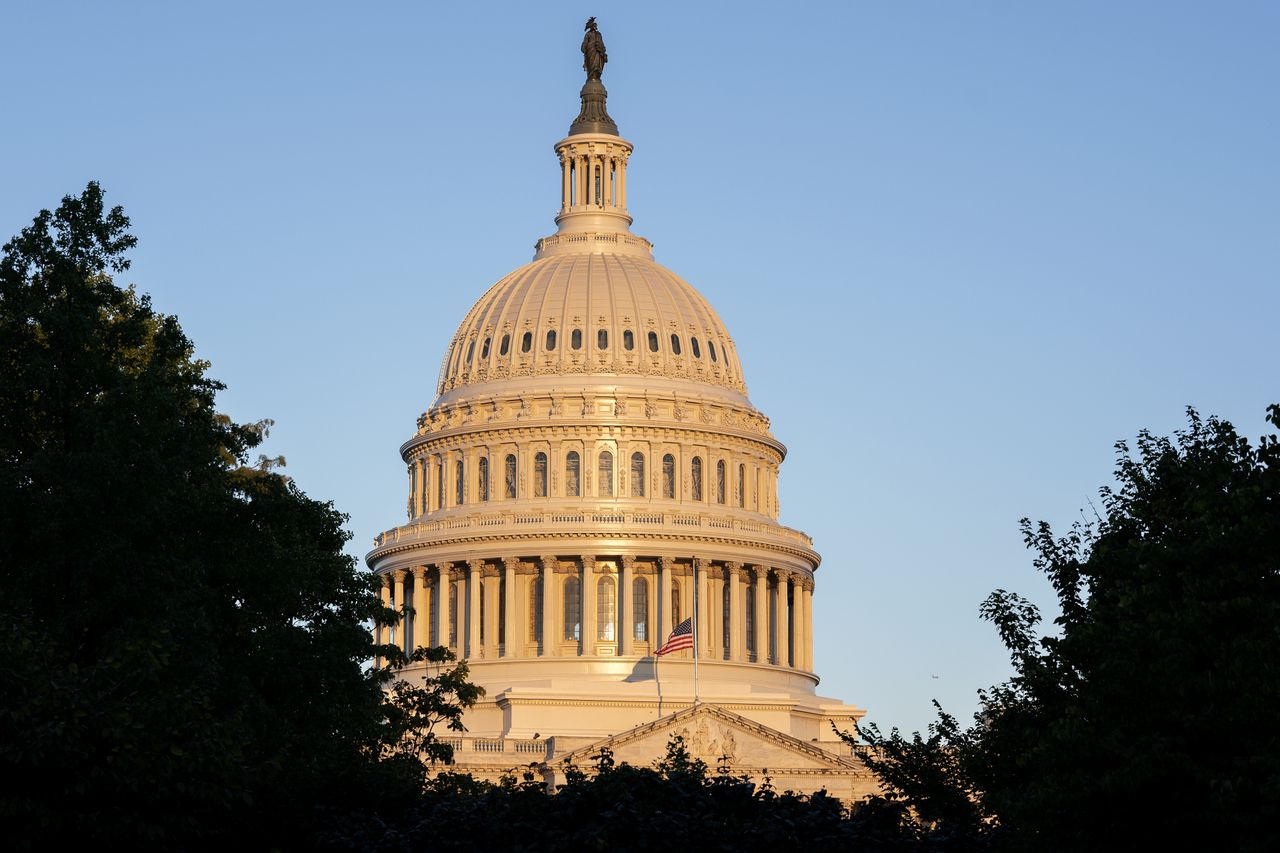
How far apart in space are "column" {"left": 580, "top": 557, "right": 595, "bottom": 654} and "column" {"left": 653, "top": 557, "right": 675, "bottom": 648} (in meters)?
3.39

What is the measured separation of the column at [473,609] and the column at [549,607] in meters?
3.67

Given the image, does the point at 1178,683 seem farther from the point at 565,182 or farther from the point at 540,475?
the point at 565,182

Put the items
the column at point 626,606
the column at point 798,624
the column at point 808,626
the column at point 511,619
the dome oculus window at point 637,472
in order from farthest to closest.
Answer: the column at point 808,626 → the column at point 798,624 → the dome oculus window at point 637,472 → the column at point 511,619 → the column at point 626,606

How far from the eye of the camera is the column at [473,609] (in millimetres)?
135875

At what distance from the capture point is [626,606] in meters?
135

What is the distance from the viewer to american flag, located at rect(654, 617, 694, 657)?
121m

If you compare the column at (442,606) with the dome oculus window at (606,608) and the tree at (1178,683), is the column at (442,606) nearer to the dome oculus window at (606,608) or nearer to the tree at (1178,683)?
the dome oculus window at (606,608)

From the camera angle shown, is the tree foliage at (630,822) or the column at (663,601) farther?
the column at (663,601)

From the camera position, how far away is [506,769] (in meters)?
113

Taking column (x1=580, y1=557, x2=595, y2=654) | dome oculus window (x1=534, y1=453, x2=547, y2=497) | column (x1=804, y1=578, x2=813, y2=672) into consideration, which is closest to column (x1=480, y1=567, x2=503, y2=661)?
dome oculus window (x1=534, y1=453, x2=547, y2=497)

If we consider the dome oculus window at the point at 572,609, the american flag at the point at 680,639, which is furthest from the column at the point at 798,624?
the american flag at the point at 680,639

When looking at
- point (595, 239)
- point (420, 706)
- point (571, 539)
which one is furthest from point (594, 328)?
point (420, 706)

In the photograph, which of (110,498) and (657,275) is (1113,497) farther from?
(657,275)

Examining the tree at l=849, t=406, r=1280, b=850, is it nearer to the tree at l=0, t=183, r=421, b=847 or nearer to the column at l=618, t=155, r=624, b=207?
the tree at l=0, t=183, r=421, b=847
